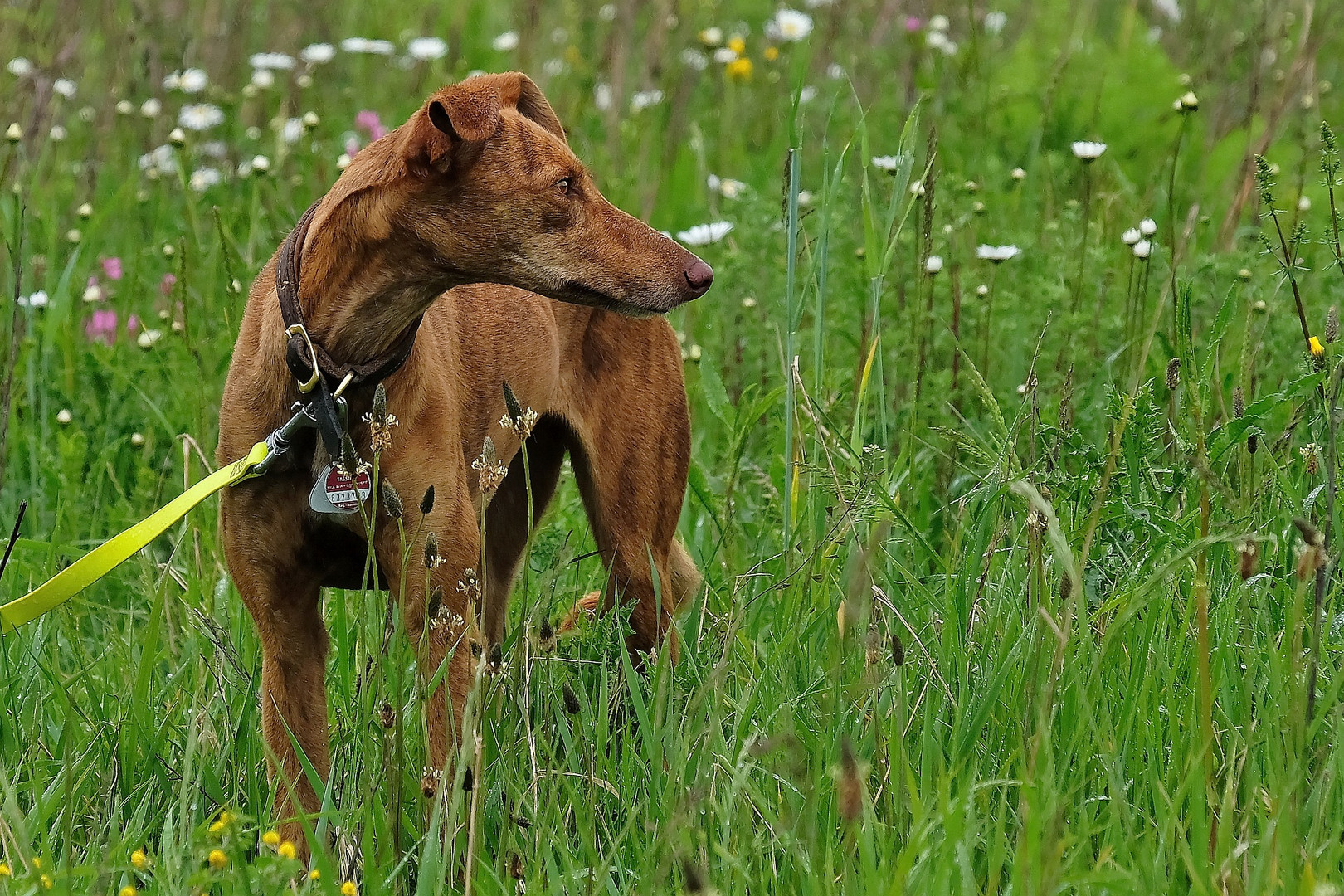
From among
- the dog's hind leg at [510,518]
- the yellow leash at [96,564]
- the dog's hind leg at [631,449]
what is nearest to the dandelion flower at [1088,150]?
the dog's hind leg at [631,449]

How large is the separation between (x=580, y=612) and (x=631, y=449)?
0.50 m

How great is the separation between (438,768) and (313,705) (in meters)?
0.39

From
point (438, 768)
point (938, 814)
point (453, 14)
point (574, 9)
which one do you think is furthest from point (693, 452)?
point (453, 14)

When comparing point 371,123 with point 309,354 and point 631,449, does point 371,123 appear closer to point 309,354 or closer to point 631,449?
point 631,449

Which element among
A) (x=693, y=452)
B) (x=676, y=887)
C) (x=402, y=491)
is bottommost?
(x=693, y=452)

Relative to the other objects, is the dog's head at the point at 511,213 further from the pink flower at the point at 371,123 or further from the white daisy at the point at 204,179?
the pink flower at the point at 371,123

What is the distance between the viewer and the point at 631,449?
12.4ft

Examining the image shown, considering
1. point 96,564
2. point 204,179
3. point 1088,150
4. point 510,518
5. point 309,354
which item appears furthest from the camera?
point 204,179

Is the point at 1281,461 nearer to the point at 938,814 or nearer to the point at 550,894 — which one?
the point at 938,814

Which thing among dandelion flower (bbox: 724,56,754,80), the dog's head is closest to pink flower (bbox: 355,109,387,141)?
dandelion flower (bbox: 724,56,754,80)

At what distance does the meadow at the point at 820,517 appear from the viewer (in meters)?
2.36

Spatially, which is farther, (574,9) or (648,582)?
(574,9)

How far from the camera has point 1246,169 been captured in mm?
5184

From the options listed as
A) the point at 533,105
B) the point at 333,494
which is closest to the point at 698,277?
the point at 533,105
